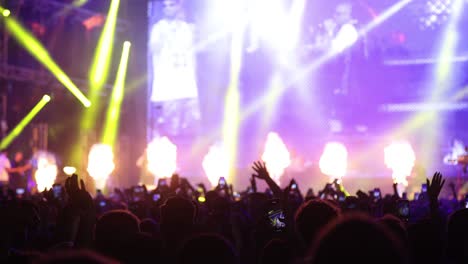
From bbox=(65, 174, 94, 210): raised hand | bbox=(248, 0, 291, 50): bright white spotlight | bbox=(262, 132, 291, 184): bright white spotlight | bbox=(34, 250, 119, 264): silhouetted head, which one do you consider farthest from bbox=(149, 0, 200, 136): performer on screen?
bbox=(34, 250, 119, 264): silhouetted head

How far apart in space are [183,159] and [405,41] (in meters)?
9.45

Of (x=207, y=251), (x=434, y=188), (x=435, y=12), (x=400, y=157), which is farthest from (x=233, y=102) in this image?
(x=207, y=251)

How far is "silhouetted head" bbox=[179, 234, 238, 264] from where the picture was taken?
3.20 meters

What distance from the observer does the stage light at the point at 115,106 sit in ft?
75.2

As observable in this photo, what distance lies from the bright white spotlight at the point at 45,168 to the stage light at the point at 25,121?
94 centimetres

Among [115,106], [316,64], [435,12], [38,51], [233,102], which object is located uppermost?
[435,12]

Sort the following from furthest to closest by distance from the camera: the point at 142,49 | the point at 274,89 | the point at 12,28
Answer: the point at 142,49
the point at 274,89
the point at 12,28

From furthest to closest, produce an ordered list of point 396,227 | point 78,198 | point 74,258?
point 78,198 < point 396,227 < point 74,258

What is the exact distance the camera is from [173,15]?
2347 centimetres

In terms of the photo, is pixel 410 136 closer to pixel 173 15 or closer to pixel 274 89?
pixel 274 89

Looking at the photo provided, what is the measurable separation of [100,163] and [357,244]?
2112 cm

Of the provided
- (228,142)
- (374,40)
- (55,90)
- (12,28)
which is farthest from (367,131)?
(12,28)

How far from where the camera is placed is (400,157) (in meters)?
20.9

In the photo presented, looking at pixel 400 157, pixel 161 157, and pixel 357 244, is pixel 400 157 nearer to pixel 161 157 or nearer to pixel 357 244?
pixel 161 157
